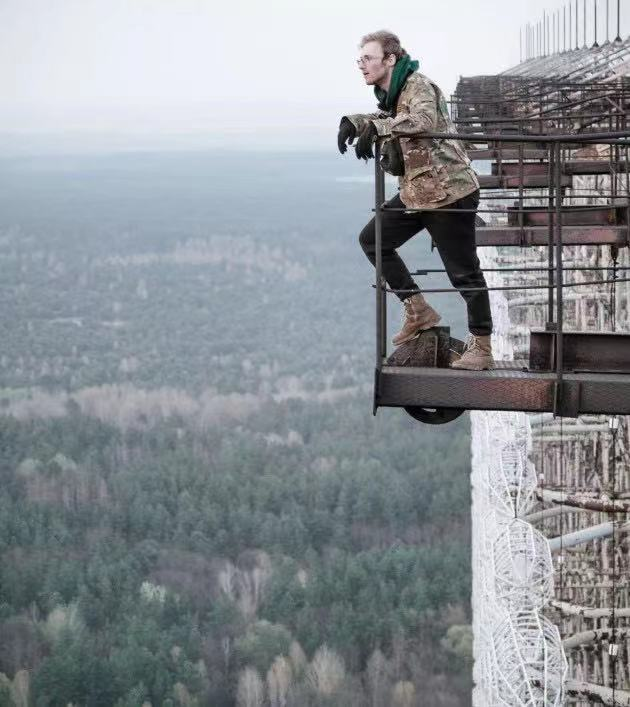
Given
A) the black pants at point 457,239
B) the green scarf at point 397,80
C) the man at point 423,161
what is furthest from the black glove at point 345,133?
the black pants at point 457,239

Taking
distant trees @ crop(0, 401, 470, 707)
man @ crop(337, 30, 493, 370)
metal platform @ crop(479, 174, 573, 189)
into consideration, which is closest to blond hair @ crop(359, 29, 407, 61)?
man @ crop(337, 30, 493, 370)

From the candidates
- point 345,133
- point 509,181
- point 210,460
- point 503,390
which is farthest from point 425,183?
point 210,460

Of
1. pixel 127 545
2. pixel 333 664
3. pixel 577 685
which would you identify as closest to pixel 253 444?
pixel 127 545

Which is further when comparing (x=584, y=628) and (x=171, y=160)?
(x=171, y=160)

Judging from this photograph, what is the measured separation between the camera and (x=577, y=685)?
13.1 m

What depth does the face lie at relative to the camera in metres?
7.09

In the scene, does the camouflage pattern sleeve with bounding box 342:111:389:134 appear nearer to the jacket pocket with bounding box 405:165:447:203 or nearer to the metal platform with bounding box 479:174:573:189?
the jacket pocket with bounding box 405:165:447:203

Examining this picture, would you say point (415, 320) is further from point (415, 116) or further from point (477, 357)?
point (415, 116)

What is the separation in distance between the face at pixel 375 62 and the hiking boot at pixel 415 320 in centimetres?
101

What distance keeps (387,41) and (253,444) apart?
46124mm

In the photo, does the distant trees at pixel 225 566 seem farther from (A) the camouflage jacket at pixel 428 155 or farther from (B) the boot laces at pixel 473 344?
(A) the camouflage jacket at pixel 428 155

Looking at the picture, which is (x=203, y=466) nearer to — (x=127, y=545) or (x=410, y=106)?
(x=127, y=545)

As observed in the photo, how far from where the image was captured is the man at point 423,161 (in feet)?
22.9

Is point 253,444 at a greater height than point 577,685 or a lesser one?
lesser
